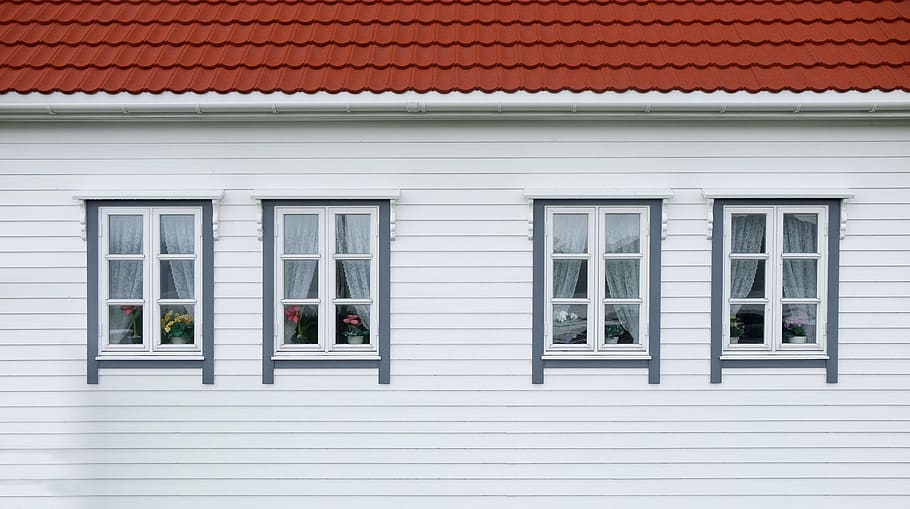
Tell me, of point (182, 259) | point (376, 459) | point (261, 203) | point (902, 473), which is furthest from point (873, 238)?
point (182, 259)

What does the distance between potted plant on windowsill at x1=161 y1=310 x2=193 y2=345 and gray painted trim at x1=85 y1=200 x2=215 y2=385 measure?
16 centimetres

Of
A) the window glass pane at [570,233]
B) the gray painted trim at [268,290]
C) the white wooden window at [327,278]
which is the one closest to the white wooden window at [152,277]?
the gray painted trim at [268,290]

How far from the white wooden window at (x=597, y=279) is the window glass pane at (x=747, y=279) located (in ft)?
2.39

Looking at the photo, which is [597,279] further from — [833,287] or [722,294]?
[833,287]

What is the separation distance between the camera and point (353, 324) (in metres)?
7.10

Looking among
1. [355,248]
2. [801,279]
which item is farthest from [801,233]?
[355,248]

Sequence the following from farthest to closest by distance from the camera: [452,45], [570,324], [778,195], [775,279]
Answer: [452,45]
[570,324]
[775,279]
[778,195]

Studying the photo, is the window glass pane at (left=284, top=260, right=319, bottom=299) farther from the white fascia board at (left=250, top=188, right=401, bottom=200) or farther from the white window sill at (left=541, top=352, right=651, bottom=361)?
the white window sill at (left=541, top=352, right=651, bottom=361)

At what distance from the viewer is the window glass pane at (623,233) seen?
23.0 ft

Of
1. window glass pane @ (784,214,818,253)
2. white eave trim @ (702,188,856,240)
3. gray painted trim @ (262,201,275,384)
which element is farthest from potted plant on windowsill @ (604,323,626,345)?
gray painted trim @ (262,201,275,384)

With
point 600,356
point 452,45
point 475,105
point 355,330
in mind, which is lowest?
point 600,356

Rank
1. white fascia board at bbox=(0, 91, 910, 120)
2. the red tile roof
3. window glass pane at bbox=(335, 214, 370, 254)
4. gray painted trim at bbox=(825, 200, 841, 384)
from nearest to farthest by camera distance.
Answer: white fascia board at bbox=(0, 91, 910, 120) < the red tile roof < gray painted trim at bbox=(825, 200, 841, 384) < window glass pane at bbox=(335, 214, 370, 254)

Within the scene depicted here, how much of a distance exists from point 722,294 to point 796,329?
2.32 ft

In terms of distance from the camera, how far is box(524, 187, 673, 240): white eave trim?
688 cm
